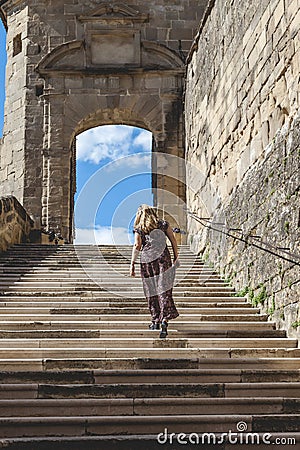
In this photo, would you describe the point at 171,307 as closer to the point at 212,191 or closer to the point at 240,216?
the point at 240,216

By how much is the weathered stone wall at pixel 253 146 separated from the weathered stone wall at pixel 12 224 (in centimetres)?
275

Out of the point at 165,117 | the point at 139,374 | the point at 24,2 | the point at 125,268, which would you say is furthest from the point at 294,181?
the point at 24,2

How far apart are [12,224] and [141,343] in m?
6.18

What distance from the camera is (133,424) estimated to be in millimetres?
5094

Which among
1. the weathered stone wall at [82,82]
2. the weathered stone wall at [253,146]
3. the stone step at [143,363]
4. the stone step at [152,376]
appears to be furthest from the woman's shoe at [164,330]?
the weathered stone wall at [82,82]

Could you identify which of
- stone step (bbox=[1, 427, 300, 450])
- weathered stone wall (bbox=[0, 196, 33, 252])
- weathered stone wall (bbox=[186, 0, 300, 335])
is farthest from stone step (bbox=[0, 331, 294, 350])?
weathered stone wall (bbox=[0, 196, 33, 252])

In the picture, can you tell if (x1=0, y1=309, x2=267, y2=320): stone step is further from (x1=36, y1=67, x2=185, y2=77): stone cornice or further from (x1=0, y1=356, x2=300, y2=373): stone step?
(x1=36, y1=67, x2=185, y2=77): stone cornice

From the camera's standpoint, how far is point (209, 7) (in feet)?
39.1

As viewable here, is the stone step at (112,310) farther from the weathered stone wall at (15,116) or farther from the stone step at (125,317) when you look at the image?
the weathered stone wall at (15,116)

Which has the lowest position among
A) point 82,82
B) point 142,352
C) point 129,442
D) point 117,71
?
point 129,442


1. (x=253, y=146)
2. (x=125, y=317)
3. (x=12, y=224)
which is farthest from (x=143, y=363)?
(x=12, y=224)

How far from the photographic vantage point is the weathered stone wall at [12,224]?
11469 mm

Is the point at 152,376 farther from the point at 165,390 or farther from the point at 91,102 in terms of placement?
the point at 91,102

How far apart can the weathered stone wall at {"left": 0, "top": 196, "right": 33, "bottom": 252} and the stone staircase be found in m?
2.89
